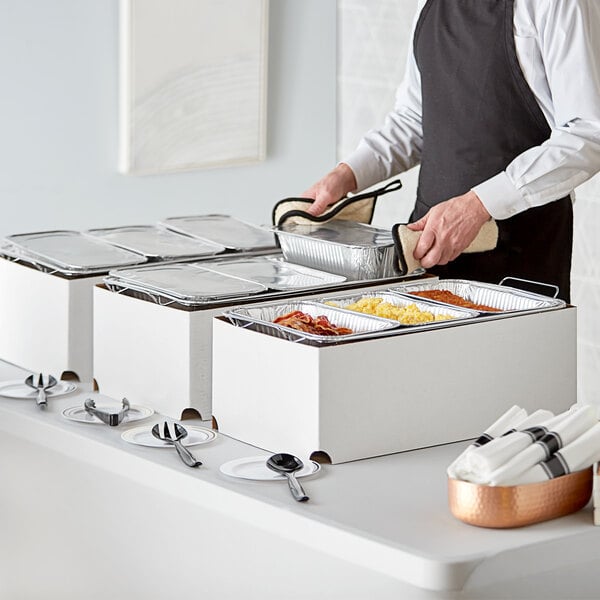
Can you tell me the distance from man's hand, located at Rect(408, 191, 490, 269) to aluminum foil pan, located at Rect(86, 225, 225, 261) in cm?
39

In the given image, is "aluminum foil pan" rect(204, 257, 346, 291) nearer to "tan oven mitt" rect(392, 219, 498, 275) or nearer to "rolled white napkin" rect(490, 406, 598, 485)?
"tan oven mitt" rect(392, 219, 498, 275)

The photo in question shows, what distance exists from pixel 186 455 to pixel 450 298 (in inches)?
19.2

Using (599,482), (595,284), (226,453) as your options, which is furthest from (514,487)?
(595,284)

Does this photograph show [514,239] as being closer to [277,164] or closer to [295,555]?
[295,555]

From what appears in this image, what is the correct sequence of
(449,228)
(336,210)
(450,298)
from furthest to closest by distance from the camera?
(336,210), (449,228), (450,298)

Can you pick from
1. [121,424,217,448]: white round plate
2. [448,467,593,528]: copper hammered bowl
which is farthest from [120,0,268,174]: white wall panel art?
[448,467,593,528]: copper hammered bowl

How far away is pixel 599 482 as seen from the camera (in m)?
1.21

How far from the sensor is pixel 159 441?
148 centimetres

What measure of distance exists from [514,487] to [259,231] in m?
1.04

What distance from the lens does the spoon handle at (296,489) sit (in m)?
1.28

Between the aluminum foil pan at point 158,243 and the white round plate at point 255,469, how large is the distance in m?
0.60

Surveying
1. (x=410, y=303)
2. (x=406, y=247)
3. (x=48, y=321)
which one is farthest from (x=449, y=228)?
(x=48, y=321)

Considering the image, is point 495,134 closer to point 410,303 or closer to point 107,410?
point 410,303

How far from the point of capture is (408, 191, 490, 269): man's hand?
69.7 inches
